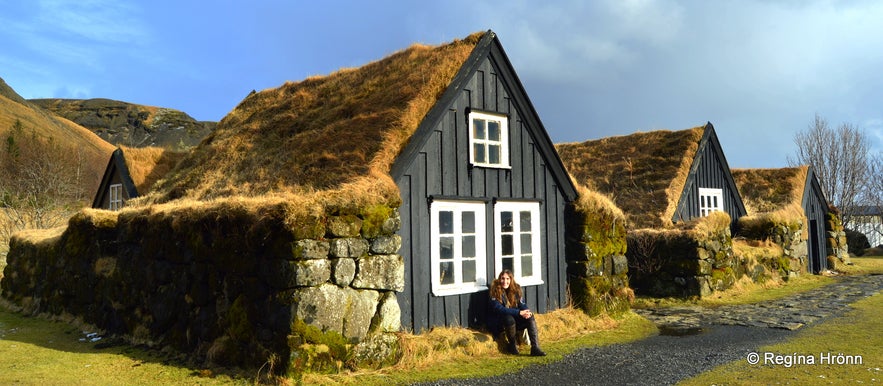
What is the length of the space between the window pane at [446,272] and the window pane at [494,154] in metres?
2.21

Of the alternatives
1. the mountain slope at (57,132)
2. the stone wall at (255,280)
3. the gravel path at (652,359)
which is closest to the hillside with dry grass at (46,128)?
the mountain slope at (57,132)

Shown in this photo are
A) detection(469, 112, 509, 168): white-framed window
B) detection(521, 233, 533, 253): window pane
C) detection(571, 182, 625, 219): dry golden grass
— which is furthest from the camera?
detection(571, 182, 625, 219): dry golden grass

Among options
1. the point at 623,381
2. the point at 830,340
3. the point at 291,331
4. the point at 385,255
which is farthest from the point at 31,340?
the point at 830,340

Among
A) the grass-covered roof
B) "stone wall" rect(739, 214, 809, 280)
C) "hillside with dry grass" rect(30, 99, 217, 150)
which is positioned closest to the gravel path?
"stone wall" rect(739, 214, 809, 280)

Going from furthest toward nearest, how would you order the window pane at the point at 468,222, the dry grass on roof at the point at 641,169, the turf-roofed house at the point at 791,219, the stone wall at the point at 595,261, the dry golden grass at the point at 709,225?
the turf-roofed house at the point at 791,219 < the dry grass on roof at the point at 641,169 < the dry golden grass at the point at 709,225 < the stone wall at the point at 595,261 < the window pane at the point at 468,222

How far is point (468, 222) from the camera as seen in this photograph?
1028 cm

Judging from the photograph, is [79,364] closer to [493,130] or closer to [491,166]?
[491,166]

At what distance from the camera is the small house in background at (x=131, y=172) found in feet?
51.3

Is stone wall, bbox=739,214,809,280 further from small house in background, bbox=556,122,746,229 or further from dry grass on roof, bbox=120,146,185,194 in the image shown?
dry grass on roof, bbox=120,146,185,194

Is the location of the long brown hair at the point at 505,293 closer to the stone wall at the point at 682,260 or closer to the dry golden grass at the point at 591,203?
the dry golden grass at the point at 591,203

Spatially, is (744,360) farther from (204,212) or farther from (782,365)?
(204,212)

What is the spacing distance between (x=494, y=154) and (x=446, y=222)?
1.81 metres

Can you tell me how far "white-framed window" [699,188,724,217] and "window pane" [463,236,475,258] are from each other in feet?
44.1

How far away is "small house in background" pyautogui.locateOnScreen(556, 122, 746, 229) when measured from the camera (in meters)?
19.1
